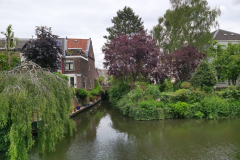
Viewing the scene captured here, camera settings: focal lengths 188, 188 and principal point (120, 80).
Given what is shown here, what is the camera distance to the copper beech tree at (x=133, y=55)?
18.9 metres

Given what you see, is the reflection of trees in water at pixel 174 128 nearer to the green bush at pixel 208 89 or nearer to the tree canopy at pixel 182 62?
the green bush at pixel 208 89

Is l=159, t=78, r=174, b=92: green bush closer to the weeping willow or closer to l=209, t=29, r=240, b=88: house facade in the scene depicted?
l=209, t=29, r=240, b=88: house facade

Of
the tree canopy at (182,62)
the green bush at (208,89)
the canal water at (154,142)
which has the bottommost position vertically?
the canal water at (154,142)

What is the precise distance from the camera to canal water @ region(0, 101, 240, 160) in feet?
28.0

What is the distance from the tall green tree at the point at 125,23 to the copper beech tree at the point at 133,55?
1152 centimetres

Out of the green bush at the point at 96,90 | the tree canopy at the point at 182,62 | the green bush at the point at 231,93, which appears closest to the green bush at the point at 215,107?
the green bush at the point at 231,93

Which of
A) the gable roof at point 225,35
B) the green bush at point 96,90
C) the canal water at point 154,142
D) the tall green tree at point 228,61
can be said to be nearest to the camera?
the canal water at point 154,142

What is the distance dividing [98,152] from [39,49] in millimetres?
9553

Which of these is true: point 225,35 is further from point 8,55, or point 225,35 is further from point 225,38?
point 8,55

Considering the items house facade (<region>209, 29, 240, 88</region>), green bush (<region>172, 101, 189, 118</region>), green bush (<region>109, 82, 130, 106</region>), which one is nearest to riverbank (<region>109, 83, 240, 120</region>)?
green bush (<region>172, 101, 189, 118</region>)

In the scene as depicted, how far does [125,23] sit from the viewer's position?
31.4 metres

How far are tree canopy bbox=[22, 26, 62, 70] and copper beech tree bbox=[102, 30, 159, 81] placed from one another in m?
6.48

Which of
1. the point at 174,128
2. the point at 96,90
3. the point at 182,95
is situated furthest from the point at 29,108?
the point at 96,90

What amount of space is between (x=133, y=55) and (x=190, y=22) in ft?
33.0
